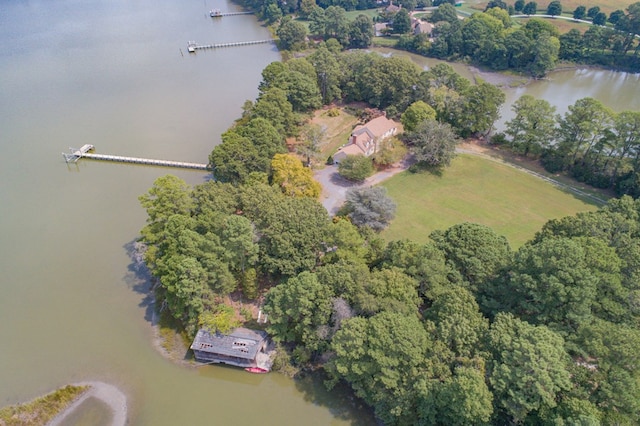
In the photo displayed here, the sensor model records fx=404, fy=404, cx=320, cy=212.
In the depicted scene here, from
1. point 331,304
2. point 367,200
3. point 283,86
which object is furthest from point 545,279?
point 283,86

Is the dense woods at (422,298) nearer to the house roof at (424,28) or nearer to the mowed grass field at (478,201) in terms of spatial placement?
the mowed grass field at (478,201)

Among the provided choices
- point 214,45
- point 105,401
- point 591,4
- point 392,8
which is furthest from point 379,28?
point 105,401

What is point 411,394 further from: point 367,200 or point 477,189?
point 477,189

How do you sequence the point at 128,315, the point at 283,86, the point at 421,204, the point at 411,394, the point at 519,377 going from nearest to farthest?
the point at 519,377
the point at 411,394
the point at 128,315
the point at 421,204
the point at 283,86

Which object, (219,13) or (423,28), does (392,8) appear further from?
(219,13)

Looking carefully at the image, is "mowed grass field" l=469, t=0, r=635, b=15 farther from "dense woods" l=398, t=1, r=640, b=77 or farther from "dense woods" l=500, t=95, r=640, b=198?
"dense woods" l=500, t=95, r=640, b=198
